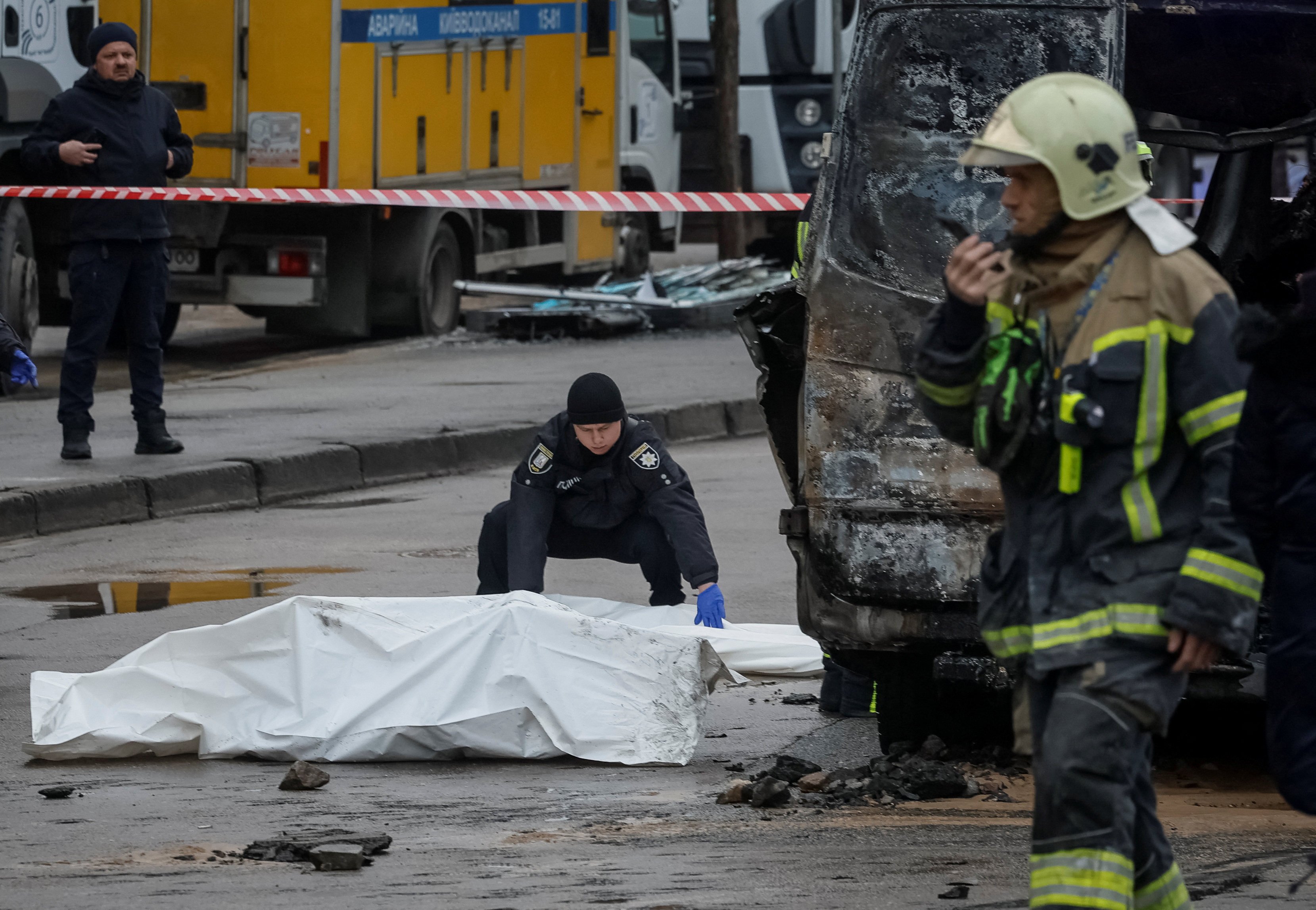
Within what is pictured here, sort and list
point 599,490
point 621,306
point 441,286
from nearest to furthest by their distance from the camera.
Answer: point 599,490 < point 441,286 < point 621,306

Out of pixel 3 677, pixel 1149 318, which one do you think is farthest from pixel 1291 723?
pixel 3 677

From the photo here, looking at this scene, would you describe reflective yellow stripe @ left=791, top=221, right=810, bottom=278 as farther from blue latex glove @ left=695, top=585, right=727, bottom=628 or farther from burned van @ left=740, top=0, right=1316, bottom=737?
blue latex glove @ left=695, top=585, right=727, bottom=628

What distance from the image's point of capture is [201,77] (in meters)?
14.4

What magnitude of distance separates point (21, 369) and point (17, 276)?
5.23m

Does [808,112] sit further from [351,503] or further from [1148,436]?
[1148,436]

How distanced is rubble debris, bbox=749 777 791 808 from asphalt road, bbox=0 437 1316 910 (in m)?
0.03

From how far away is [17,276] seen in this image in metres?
13.0

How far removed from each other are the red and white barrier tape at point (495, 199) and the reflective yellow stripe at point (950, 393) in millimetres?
7783

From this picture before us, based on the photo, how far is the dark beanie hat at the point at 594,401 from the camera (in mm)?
6367

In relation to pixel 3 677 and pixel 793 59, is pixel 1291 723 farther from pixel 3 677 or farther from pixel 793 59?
pixel 793 59

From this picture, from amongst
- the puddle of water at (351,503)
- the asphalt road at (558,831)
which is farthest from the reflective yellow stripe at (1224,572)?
the puddle of water at (351,503)

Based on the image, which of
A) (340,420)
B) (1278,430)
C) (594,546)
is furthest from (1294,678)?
(340,420)

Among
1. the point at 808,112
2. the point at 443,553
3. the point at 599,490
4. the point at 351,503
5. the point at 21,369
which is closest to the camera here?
the point at 599,490

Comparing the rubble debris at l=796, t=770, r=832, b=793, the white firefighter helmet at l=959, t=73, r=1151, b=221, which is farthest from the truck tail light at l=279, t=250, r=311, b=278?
the white firefighter helmet at l=959, t=73, r=1151, b=221
